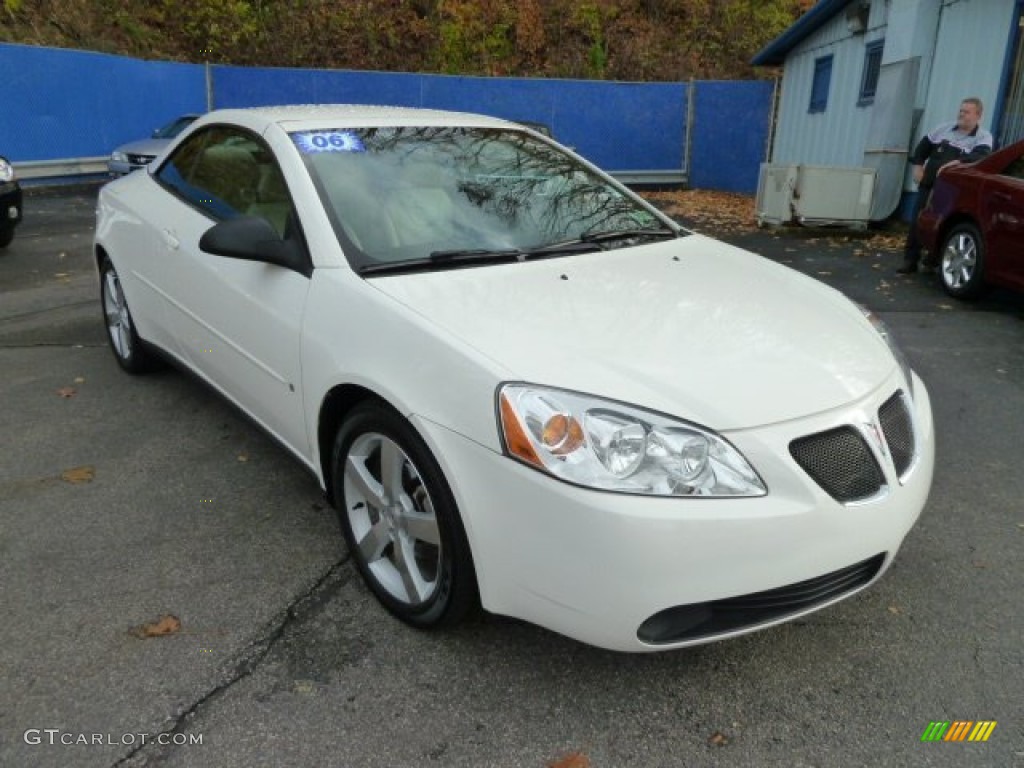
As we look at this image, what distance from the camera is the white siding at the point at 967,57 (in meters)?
10.1

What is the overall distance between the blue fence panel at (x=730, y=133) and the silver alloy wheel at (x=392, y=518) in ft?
56.9

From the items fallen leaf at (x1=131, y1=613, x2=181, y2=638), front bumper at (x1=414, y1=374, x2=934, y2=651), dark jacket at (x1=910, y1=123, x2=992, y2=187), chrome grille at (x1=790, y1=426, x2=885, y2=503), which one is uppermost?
dark jacket at (x1=910, y1=123, x2=992, y2=187)

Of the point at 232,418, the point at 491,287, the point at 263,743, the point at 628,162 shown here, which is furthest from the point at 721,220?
the point at 263,743

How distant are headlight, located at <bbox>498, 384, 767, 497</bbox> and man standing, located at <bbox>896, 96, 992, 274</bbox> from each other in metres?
7.03

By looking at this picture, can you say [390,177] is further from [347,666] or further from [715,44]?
[715,44]

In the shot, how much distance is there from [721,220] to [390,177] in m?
11.7

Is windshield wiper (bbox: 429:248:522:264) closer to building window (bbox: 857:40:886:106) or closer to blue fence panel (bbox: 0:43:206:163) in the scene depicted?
building window (bbox: 857:40:886:106)

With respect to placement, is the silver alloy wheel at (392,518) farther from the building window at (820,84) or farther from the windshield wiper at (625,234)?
the building window at (820,84)

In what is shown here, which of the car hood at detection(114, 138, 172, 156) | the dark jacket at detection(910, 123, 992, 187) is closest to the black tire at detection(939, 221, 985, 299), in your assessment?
the dark jacket at detection(910, 123, 992, 187)

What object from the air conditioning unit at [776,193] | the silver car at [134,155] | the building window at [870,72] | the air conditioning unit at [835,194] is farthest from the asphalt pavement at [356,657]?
the silver car at [134,155]

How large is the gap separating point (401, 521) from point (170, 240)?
6.88 feet

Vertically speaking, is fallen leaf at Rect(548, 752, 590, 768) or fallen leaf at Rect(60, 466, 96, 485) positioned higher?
fallen leaf at Rect(548, 752, 590, 768)

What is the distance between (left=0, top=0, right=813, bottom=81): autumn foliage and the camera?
24.5m

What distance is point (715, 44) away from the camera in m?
26.6
